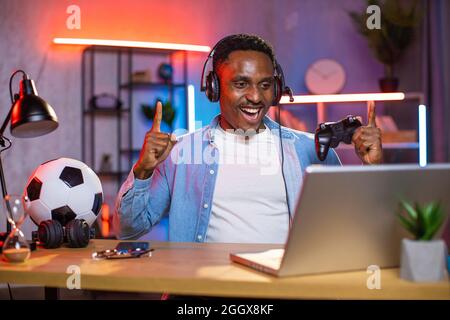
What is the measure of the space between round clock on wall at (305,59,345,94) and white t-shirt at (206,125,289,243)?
308 centimetres

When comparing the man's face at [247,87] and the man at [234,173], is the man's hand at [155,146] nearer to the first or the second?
the man at [234,173]

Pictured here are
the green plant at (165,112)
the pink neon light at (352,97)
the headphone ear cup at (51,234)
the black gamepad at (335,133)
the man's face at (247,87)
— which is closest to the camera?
the headphone ear cup at (51,234)

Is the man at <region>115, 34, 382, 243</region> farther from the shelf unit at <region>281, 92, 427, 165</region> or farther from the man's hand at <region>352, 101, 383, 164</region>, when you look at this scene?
the shelf unit at <region>281, 92, 427, 165</region>

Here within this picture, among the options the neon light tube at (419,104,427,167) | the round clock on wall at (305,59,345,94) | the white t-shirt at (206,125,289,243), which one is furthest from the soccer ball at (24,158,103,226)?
the round clock on wall at (305,59,345,94)

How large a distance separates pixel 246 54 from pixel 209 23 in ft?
10.6

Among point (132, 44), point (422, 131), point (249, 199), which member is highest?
point (132, 44)

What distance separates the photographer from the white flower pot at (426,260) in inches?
46.6

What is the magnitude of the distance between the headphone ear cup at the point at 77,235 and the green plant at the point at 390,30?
12.3ft

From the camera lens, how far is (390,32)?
497 cm

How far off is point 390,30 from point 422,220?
13.3 ft

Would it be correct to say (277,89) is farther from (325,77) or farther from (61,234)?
(325,77)

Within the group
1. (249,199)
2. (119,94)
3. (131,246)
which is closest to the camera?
(131,246)

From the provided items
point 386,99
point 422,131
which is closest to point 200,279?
point 386,99

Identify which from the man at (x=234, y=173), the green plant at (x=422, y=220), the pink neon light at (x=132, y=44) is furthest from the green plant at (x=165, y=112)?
the green plant at (x=422, y=220)
